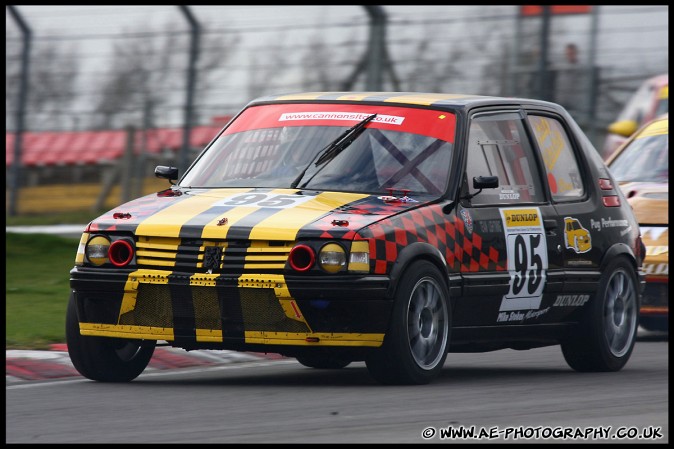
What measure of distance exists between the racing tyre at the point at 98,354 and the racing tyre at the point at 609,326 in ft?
8.86

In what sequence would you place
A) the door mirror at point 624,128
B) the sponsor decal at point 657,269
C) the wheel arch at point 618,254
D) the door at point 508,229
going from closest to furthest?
the door at point 508,229, the wheel arch at point 618,254, the sponsor decal at point 657,269, the door mirror at point 624,128

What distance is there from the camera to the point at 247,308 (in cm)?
807

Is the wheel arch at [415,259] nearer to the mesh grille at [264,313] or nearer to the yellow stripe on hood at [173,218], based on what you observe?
the mesh grille at [264,313]

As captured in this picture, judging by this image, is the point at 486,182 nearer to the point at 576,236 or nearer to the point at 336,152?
the point at 336,152

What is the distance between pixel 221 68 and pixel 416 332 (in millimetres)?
11422

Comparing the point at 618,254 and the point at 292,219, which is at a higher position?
the point at 292,219

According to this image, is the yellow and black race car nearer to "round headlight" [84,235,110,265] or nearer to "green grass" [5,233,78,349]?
"round headlight" [84,235,110,265]

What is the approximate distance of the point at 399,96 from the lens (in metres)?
9.51

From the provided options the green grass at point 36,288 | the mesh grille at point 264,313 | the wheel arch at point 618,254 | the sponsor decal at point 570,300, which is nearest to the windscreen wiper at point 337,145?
the mesh grille at point 264,313

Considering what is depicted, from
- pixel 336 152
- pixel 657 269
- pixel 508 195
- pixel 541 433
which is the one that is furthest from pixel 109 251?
pixel 657 269

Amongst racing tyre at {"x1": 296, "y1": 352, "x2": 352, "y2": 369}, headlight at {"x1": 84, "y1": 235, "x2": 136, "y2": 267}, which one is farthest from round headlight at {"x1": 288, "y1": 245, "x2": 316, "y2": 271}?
racing tyre at {"x1": 296, "y1": 352, "x2": 352, "y2": 369}

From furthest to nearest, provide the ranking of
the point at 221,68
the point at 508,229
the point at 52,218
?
1. the point at 52,218
2. the point at 221,68
3. the point at 508,229

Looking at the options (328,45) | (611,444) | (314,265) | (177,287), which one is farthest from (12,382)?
(328,45)

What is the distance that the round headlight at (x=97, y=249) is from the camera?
8.34 meters
